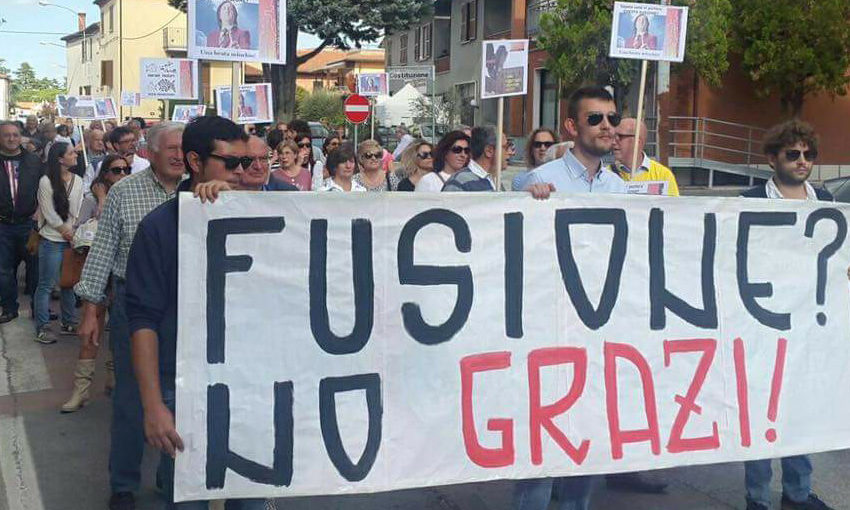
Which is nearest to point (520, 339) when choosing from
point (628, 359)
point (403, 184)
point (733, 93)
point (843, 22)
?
point (628, 359)

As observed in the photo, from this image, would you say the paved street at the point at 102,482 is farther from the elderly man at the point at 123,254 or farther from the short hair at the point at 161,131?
the short hair at the point at 161,131

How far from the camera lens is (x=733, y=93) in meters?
28.2

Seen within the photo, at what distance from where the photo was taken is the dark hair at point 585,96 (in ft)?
14.3

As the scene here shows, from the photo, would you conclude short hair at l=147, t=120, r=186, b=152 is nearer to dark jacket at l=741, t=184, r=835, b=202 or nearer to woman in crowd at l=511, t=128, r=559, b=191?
dark jacket at l=741, t=184, r=835, b=202

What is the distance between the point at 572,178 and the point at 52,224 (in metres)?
6.16

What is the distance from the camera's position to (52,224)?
912 cm

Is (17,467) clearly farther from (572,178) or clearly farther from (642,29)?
(642,29)

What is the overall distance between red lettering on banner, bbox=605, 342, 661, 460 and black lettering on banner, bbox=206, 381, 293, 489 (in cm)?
126

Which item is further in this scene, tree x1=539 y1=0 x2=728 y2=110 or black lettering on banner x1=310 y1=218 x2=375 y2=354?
tree x1=539 y1=0 x2=728 y2=110

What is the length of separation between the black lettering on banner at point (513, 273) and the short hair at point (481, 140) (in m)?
3.21

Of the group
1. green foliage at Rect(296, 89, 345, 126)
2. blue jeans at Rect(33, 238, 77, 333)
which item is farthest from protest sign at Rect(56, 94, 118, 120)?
green foliage at Rect(296, 89, 345, 126)

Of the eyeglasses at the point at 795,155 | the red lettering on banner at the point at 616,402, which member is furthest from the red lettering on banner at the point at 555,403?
the eyeglasses at the point at 795,155

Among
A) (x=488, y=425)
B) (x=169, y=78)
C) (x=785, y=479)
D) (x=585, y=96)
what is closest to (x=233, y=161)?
(x=488, y=425)

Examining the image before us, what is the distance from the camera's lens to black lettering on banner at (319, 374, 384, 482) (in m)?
3.73
